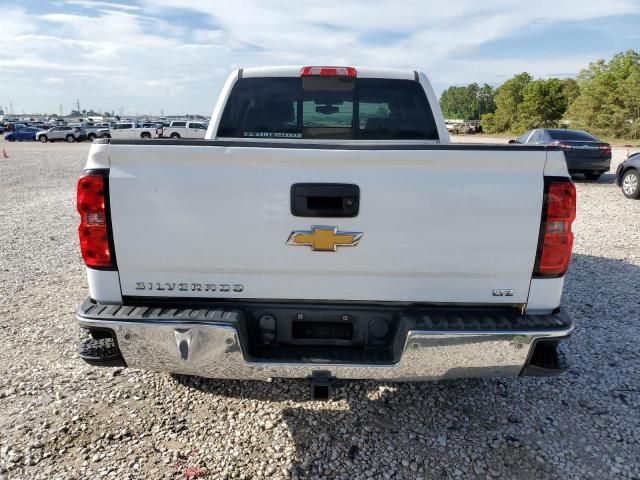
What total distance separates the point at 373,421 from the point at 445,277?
4.03ft

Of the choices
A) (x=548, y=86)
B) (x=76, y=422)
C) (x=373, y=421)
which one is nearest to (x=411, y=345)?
(x=373, y=421)

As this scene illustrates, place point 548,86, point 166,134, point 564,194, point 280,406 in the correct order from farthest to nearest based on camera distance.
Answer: point 548,86
point 166,134
point 280,406
point 564,194

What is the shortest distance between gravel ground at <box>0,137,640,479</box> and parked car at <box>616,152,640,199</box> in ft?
32.1

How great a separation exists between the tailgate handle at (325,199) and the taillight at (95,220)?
3.05 ft

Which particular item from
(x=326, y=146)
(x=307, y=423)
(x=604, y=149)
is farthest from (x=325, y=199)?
(x=604, y=149)

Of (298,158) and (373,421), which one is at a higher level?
(298,158)

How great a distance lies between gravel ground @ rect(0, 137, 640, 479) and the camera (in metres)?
2.71

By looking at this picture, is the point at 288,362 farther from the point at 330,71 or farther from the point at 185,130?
the point at 185,130

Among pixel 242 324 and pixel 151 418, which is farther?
pixel 151 418

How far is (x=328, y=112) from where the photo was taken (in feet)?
13.8

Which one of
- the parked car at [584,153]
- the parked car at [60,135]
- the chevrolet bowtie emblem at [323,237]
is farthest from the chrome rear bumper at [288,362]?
the parked car at [60,135]

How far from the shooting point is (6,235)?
8.23 m

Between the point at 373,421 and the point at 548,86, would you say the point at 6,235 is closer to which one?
the point at 373,421

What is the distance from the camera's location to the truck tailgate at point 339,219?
233cm
